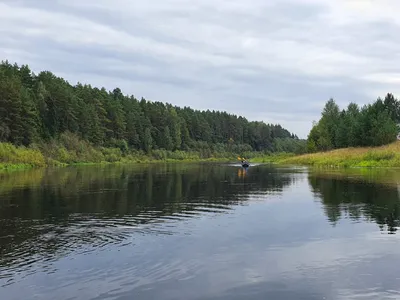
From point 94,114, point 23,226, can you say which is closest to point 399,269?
point 23,226

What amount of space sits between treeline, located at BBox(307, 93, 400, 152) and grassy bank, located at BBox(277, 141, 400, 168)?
2784 millimetres

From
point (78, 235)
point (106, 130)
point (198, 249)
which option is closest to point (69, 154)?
point (106, 130)

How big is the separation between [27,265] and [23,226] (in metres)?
7.04

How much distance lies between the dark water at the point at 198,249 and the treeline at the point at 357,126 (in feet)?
208

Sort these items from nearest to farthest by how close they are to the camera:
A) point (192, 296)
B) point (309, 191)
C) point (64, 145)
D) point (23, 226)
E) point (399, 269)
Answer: point (192, 296) → point (399, 269) → point (23, 226) → point (309, 191) → point (64, 145)

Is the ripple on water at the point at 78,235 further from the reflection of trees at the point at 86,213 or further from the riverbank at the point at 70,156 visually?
the riverbank at the point at 70,156

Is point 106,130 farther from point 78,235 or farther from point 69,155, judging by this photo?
point 78,235

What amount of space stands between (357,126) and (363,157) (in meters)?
12.8

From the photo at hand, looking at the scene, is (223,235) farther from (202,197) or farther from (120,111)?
(120,111)

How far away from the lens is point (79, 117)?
125 meters

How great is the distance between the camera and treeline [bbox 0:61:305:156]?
9262cm

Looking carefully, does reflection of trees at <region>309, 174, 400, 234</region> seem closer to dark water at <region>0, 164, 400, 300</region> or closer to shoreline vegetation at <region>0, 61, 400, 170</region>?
dark water at <region>0, 164, 400, 300</region>

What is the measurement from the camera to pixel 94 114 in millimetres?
132500

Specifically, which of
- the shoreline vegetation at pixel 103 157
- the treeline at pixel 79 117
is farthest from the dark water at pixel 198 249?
the treeline at pixel 79 117
